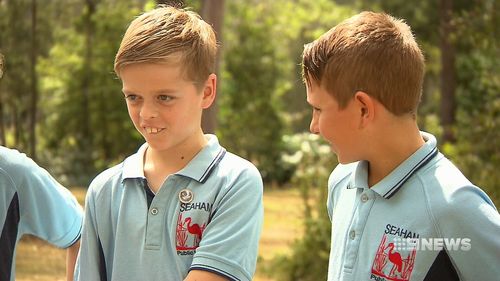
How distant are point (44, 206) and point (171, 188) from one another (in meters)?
0.56

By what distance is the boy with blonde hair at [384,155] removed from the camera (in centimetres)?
227

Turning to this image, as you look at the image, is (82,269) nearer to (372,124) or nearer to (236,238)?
(236,238)

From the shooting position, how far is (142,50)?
256 cm

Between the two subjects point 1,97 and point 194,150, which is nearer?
point 194,150

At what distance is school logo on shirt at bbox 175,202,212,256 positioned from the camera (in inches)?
99.5

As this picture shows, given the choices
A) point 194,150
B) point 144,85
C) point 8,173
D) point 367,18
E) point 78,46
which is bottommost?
point 78,46

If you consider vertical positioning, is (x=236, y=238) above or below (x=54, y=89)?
above

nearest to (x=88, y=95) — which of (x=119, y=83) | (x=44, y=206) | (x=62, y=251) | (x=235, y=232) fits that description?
(x=119, y=83)

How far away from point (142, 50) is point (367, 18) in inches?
23.7

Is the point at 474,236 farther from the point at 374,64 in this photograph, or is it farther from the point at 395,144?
the point at 374,64

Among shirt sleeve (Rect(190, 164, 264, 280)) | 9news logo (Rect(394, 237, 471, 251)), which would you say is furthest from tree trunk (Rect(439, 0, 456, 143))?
9news logo (Rect(394, 237, 471, 251))

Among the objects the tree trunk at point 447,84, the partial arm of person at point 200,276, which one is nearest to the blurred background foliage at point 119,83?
the tree trunk at point 447,84

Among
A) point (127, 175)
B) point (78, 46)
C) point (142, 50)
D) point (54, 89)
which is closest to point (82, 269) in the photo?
point (127, 175)

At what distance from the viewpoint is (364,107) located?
7.84 ft
